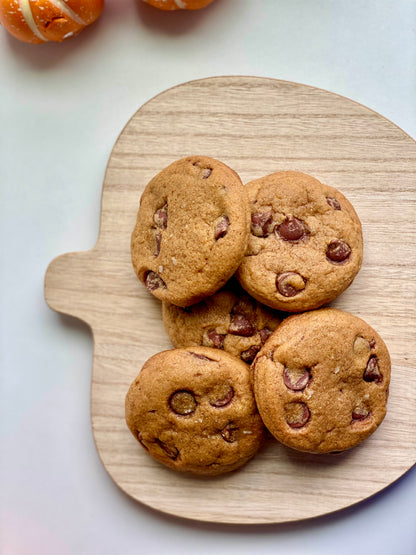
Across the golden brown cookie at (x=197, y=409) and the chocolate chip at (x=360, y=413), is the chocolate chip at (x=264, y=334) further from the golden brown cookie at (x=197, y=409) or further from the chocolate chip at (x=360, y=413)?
the chocolate chip at (x=360, y=413)

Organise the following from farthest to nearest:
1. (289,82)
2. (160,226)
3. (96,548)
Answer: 1. (96,548)
2. (289,82)
3. (160,226)

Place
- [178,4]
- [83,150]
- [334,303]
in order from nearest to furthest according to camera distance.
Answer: [334,303], [178,4], [83,150]

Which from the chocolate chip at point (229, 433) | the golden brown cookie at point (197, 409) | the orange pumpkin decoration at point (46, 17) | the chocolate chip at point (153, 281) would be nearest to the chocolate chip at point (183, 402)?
the golden brown cookie at point (197, 409)

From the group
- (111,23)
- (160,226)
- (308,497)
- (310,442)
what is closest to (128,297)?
(160,226)

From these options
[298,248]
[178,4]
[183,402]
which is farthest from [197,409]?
[178,4]

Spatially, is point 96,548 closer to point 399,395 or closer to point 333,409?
point 333,409

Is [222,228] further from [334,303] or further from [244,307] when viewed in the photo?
[334,303]
